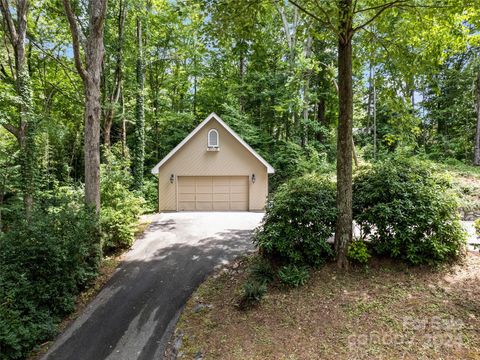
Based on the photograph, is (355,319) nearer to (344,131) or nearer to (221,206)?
(344,131)

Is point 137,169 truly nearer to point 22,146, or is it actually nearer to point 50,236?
point 22,146

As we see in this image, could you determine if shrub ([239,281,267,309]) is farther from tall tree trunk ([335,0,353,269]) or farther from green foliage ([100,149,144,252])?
green foliage ([100,149,144,252])

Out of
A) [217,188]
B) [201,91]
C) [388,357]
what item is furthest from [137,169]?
[388,357]

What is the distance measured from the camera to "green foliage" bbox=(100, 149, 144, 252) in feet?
27.1

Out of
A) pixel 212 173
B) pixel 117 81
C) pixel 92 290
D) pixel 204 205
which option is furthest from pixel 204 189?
pixel 92 290

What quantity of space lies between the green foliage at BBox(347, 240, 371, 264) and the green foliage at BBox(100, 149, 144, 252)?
21.0 feet

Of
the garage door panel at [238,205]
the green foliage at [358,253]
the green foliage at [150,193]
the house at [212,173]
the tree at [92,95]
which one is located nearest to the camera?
the green foliage at [358,253]

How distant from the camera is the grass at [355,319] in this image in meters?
3.94

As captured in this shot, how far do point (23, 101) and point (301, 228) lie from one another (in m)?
10.6

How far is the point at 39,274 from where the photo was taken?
567 centimetres

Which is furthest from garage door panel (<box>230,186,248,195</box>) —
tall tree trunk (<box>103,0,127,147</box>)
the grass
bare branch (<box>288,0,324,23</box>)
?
bare branch (<box>288,0,324,23</box>)

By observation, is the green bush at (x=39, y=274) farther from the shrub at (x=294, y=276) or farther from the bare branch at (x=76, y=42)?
the shrub at (x=294, y=276)

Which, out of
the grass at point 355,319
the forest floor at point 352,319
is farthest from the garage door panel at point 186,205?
the grass at point 355,319

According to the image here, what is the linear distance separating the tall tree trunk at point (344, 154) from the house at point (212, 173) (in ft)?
28.4
